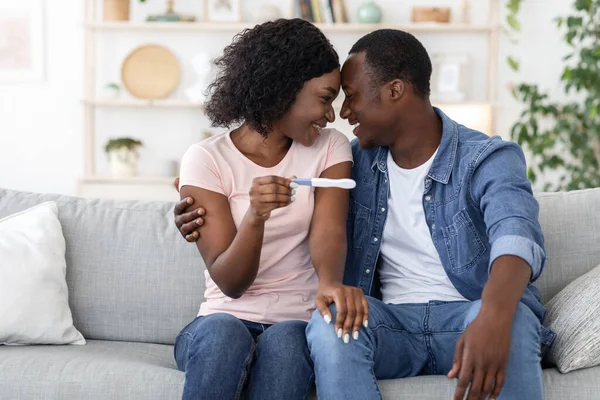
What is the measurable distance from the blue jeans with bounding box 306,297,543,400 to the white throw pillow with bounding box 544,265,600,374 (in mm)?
143

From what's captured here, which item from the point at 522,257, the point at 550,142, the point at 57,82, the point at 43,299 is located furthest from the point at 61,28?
the point at 522,257

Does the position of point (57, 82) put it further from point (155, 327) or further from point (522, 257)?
point (522, 257)

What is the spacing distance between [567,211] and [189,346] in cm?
98

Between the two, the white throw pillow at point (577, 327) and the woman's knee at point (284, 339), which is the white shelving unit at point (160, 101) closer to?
the white throw pillow at point (577, 327)

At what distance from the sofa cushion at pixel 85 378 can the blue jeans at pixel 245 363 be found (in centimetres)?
11

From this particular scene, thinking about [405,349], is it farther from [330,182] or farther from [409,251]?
[330,182]

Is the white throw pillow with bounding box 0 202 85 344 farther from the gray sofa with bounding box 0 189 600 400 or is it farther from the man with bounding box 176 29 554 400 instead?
the man with bounding box 176 29 554 400

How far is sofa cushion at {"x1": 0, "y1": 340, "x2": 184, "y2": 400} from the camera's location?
155 centimetres

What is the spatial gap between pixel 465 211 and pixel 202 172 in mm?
566

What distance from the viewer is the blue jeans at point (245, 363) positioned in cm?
140

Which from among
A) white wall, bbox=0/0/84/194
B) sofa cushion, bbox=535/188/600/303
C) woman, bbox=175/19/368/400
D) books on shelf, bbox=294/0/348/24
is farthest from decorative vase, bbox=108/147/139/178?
sofa cushion, bbox=535/188/600/303

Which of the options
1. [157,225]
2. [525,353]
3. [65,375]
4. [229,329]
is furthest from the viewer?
[157,225]

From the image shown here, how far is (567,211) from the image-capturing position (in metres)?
1.87

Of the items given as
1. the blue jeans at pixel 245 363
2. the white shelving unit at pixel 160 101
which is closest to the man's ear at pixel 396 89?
the blue jeans at pixel 245 363
